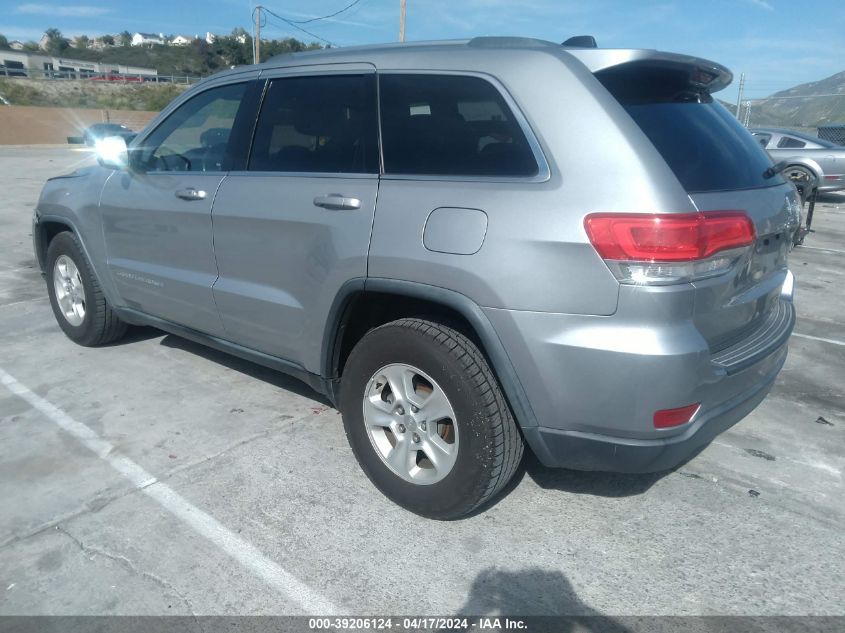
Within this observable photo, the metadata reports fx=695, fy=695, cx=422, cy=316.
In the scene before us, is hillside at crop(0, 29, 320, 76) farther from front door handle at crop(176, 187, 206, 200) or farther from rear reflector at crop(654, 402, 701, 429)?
rear reflector at crop(654, 402, 701, 429)

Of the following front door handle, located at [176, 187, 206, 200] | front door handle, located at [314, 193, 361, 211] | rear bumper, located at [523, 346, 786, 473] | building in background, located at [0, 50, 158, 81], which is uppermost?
building in background, located at [0, 50, 158, 81]

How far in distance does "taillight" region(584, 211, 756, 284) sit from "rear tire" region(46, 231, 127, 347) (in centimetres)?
372

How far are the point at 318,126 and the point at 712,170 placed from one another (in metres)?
1.81

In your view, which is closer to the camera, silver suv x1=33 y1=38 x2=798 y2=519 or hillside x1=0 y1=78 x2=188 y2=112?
silver suv x1=33 y1=38 x2=798 y2=519

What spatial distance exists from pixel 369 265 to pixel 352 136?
0.70 metres

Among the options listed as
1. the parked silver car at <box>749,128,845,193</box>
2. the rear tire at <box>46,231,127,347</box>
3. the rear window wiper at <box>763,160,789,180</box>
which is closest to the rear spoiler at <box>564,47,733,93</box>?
the rear window wiper at <box>763,160,789,180</box>

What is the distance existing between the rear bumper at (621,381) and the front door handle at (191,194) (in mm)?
2003

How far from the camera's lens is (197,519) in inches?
118

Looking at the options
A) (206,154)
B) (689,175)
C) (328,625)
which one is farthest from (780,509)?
(206,154)

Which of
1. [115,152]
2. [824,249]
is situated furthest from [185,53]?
[115,152]

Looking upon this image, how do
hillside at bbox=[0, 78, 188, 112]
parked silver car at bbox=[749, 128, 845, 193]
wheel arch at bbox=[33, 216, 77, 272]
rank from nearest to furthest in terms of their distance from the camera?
1. wheel arch at bbox=[33, 216, 77, 272]
2. parked silver car at bbox=[749, 128, 845, 193]
3. hillside at bbox=[0, 78, 188, 112]

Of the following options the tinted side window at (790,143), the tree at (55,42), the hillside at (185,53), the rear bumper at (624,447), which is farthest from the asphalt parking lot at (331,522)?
the tree at (55,42)

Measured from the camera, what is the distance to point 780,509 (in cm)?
316

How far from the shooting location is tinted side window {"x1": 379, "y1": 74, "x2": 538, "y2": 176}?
2.68m
